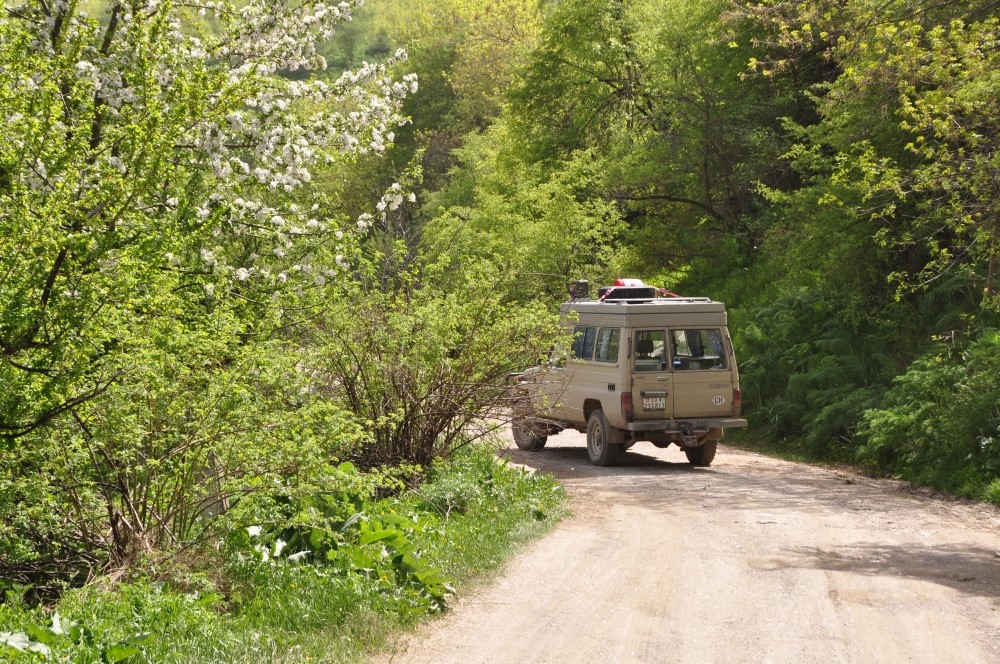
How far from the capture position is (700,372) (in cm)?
1736

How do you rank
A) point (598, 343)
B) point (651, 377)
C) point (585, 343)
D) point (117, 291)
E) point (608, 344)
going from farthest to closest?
1. point (585, 343)
2. point (598, 343)
3. point (608, 344)
4. point (651, 377)
5. point (117, 291)

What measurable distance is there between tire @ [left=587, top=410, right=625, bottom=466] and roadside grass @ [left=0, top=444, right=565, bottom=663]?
7.04m

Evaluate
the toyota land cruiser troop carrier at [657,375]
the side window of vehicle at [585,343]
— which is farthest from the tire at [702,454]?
the side window of vehicle at [585,343]

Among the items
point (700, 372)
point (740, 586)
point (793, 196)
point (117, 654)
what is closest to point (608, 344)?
point (700, 372)

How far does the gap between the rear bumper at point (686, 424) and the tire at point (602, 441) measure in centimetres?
65

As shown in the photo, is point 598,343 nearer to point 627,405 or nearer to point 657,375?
point 657,375

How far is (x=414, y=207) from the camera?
57.6 m

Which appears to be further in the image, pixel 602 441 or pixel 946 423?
pixel 602 441

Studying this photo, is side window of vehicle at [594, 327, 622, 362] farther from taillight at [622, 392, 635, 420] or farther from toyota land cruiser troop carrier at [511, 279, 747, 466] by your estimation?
taillight at [622, 392, 635, 420]

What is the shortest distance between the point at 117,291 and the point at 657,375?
11.6 meters

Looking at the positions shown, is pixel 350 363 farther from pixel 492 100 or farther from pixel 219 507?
pixel 492 100

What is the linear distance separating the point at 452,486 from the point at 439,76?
53421 millimetres

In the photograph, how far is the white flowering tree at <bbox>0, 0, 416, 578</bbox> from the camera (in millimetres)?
6426

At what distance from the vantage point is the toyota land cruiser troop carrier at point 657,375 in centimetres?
1708
